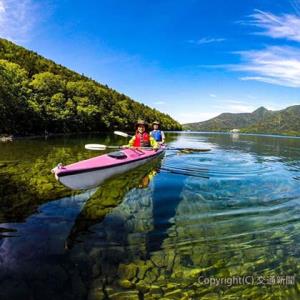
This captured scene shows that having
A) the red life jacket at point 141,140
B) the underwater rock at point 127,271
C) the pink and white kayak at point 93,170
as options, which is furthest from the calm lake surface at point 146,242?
the red life jacket at point 141,140

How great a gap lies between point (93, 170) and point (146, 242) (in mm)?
3776

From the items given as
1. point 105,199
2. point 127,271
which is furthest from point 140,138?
point 127,271

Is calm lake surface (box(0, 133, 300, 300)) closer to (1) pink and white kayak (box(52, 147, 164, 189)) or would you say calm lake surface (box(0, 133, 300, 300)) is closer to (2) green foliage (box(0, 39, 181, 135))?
(1) pink and white kayak (box(52, 147, 164, 189))

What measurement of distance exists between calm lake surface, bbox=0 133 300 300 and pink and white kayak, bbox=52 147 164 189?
3.75ft

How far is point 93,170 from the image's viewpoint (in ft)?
37.3

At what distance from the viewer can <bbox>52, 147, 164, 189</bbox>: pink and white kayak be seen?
10.2 metres

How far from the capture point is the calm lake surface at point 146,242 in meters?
6.57

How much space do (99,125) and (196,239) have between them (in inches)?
3826

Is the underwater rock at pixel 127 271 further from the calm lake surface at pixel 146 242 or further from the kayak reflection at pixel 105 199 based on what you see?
the kayak reflection at pixel 105 199

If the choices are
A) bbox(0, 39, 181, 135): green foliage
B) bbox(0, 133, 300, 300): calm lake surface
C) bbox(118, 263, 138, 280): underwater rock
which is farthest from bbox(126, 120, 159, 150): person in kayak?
bbox(0, 39, 181, 135): green foliage

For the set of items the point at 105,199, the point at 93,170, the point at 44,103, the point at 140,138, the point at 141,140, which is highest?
the point at 44,103

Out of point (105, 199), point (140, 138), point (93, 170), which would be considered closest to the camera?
point (93, 170)

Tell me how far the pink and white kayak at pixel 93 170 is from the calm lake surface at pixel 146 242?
3.75ft

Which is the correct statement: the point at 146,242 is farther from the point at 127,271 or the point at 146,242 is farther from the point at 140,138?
the point at 140,138
